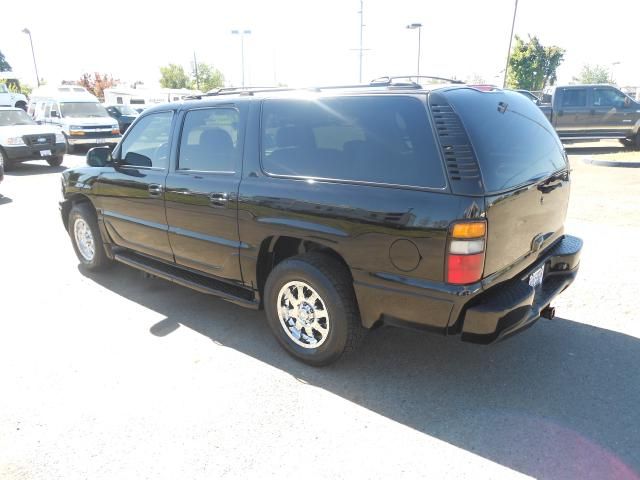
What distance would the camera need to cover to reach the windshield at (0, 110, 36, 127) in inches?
545

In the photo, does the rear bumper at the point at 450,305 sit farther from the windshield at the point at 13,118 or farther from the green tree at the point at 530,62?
the green tree at the point at 530,62

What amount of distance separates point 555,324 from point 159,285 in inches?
148

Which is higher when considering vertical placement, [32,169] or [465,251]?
[465,251]

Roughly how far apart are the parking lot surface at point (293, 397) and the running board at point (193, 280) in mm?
344

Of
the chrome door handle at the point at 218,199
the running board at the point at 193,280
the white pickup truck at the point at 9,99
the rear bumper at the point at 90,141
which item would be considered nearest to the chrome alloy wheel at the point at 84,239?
the running board at the point at 193,280

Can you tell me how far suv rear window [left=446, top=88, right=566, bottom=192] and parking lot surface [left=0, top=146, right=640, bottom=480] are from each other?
4.34ft

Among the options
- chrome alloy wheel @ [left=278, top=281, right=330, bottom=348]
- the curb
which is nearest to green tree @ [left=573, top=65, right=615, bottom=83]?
the curb

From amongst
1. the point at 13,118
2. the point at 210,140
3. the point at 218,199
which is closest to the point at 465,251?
the point at 218,199

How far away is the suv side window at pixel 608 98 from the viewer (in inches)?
583

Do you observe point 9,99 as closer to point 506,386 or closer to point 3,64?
point 506,386

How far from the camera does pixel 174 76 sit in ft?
231

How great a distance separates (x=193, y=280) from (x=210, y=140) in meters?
1.17

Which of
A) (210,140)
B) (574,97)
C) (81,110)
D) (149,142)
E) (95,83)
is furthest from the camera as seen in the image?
(95,83)

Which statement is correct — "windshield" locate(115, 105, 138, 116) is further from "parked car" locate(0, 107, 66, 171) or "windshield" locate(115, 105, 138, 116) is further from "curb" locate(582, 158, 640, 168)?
"curb" locate(582, 158, 640, 168)
